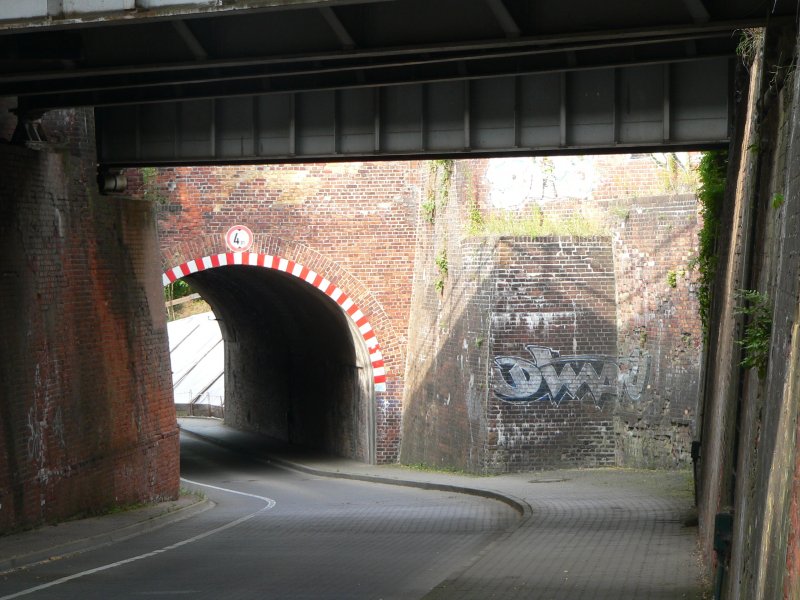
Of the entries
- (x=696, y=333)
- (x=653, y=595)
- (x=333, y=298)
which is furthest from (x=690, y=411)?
(x=653, y=595)

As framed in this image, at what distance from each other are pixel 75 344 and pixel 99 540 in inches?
126

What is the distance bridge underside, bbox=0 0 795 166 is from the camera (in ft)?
36.4

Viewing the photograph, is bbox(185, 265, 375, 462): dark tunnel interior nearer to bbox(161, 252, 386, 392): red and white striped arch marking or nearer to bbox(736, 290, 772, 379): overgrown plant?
bbox(161, 252, 386, 392): red and white striped arch marking

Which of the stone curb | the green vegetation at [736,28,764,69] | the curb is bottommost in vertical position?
the curb

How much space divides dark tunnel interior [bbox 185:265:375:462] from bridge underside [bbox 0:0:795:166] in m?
11.5

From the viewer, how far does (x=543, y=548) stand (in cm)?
1484

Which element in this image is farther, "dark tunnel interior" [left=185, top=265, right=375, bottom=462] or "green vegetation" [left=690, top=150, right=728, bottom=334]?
"dark tunnel interior" [left=185, top=265, right=375, bottom=462]

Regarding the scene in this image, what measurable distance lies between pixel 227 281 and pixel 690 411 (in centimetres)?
1518


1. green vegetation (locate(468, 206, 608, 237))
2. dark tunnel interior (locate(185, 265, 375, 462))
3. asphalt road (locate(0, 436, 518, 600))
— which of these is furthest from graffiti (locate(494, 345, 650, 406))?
dark tunnel interior (locate(185, 265, 375, 462))

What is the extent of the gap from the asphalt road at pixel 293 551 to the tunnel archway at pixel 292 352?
5.03 m

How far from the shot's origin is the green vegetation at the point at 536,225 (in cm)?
2422

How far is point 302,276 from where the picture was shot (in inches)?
1107

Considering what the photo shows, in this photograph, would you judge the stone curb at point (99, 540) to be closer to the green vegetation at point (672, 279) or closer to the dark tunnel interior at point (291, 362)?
the dark tunnel interior at point (291, 362)

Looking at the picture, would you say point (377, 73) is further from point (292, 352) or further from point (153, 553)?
point (292, 352)
